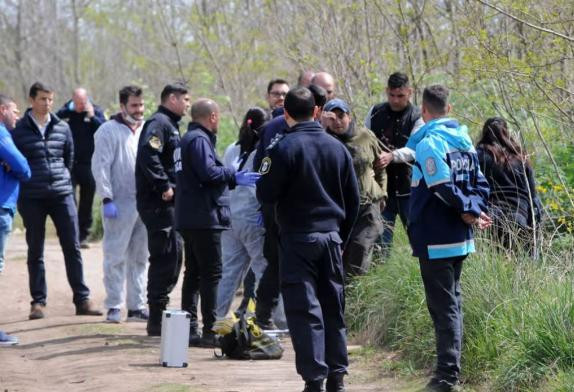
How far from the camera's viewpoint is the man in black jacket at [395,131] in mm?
10844

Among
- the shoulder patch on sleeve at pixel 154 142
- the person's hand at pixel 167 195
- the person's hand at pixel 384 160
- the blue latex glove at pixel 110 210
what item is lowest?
the blue latex glove at pixel 110 210

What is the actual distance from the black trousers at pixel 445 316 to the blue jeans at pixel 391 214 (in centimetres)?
300

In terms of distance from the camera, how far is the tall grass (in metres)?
7.30

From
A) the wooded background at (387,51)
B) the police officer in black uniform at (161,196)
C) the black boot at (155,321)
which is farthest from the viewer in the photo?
the black boot at (155,321)

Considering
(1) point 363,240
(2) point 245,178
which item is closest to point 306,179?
(2) point 245,178

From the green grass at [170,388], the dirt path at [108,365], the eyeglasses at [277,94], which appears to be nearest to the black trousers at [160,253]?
the dirt path at [108,365]

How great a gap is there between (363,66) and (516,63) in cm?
458

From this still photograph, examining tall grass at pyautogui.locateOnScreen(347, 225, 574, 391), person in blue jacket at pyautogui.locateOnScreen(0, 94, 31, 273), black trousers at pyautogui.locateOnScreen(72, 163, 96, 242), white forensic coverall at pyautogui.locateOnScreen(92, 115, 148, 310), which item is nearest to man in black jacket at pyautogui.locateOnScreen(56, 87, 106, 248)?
black trousers at pyautogui.locateOnScreen(72, 163, 96, 242)

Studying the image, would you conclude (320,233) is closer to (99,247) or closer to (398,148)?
(398,148)

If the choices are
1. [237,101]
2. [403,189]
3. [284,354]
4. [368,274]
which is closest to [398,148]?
[403,189]

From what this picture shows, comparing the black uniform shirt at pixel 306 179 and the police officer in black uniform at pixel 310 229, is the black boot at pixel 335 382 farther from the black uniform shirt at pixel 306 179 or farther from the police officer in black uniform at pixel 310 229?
the black uniform shirt at pixel 306 179

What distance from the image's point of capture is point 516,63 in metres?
9.50

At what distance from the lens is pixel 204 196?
982 cm

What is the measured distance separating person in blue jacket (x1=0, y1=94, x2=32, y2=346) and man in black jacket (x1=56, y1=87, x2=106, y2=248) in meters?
5.03
